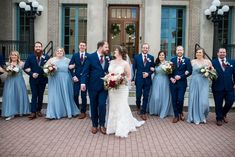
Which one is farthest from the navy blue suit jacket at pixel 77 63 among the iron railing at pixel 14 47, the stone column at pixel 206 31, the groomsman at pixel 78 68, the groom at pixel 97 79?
the stone column at pixel 206 31

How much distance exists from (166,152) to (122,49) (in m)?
2.85

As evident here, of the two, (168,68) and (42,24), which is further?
(42,24)

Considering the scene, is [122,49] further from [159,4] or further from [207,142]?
→ [159,4]

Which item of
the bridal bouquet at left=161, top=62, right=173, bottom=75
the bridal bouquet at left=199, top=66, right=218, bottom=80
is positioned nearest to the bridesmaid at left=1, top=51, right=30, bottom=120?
the bridal bouquet at left=161, top=62, right=173, bottom=75

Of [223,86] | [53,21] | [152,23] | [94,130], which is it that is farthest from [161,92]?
[53,21]

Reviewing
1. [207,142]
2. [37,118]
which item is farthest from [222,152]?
[37,118]

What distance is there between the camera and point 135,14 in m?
19.5

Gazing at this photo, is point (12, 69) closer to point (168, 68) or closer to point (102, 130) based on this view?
point (102, 130)

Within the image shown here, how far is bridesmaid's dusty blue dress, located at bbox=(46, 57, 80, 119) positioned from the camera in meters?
10.6

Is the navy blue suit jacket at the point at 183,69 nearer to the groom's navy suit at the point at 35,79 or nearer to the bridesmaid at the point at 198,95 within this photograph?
the bridesmaid at the point at 198,95

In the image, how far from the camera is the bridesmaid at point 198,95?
33.8 ft

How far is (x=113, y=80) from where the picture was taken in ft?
27.2

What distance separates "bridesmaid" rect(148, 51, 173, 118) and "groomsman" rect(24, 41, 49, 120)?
3507 mm

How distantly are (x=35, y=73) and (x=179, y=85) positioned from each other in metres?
4.30
